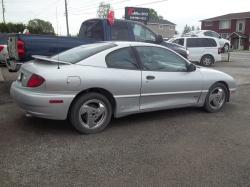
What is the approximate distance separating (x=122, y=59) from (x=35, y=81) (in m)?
1.52

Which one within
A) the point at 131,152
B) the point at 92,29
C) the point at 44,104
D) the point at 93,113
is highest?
the point at 92,29

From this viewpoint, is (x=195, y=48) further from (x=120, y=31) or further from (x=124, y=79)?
(x=124, y=79)

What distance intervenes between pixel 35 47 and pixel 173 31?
231ft

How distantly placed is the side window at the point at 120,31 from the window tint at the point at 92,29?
345 mm

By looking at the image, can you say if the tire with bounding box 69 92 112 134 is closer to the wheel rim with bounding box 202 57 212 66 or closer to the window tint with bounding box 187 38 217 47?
the window tint with bounding box 187 38 217 47

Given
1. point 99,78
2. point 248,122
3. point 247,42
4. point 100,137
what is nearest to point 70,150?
point 100,137

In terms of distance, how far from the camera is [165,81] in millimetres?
5863

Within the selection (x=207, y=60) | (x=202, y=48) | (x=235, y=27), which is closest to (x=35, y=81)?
(x=202, y=48)

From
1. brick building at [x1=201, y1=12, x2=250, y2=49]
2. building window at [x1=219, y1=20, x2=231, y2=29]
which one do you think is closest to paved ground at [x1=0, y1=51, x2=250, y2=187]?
brick building at [x1=201, y1=12, x2=250, y2=49]

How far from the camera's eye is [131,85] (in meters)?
5.45

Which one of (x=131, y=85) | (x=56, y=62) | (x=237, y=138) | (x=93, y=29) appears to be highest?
(x=93, y=29)

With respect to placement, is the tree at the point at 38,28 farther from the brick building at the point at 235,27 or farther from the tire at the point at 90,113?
the tire at the point at 90,113

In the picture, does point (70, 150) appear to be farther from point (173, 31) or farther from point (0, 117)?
point (173, 31)

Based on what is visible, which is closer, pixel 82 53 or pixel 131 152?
pixel 131 152
